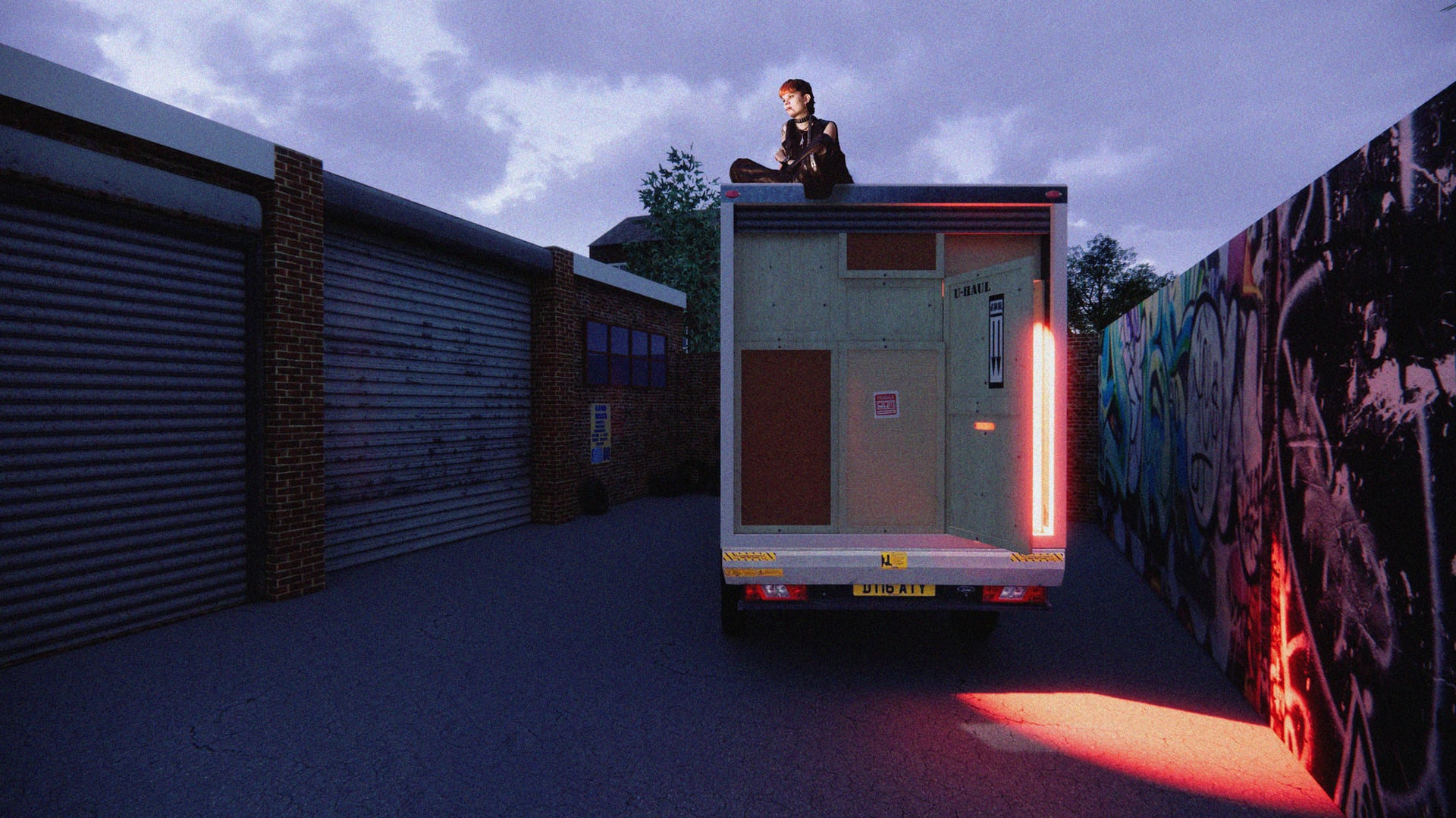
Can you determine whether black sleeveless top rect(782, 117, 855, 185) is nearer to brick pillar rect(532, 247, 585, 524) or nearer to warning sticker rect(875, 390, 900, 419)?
warning sticker rect(875, 390, 900, 419)

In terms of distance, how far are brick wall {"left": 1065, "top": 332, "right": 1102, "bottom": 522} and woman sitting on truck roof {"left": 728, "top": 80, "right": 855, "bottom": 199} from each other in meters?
7.29

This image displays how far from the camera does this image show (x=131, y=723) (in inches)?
157

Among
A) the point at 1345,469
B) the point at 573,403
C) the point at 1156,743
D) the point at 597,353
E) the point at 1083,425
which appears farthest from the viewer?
the point at 597,353

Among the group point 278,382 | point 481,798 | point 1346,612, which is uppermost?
point 278,382

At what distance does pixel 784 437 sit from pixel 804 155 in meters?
1.82

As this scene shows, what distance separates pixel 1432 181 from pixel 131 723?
22.3ft

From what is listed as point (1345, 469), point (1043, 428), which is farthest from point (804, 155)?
point (1345, 469)

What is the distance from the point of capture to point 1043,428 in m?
4.04

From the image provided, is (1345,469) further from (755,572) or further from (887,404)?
(755,572)

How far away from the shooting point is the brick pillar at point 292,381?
21.2ft

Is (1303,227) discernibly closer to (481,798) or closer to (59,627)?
(481,798)

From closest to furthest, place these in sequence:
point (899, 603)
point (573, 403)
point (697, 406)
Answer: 1. point (899, 603)
2. point (573, 403)
3. point (697, 406)

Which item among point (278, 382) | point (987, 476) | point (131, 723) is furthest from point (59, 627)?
point (987, 476)

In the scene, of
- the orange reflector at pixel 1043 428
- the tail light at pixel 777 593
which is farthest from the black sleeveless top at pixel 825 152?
the tail light at pixel 777 593
